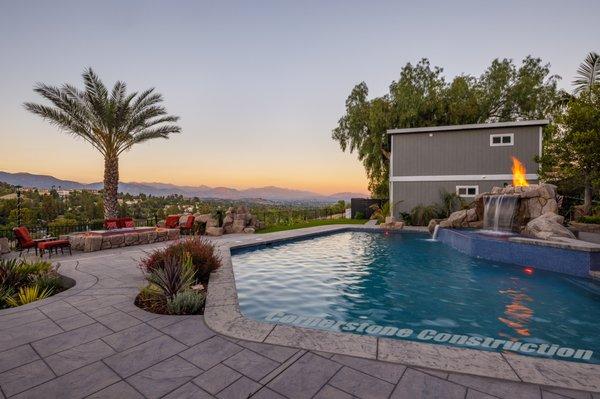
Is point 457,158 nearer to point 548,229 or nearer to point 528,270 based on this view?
point 548,229

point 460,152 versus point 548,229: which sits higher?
point 460,152

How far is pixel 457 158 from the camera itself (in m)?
17.7

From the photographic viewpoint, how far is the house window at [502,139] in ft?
54.6

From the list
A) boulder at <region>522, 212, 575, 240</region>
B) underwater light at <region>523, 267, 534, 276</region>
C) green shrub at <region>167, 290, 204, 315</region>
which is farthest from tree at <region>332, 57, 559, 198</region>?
green shrub at <region>167, 290, 204, 315</region>

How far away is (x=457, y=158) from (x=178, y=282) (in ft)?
59.0

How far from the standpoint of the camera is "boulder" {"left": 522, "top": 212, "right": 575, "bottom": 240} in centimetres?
874

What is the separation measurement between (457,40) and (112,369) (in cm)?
1901

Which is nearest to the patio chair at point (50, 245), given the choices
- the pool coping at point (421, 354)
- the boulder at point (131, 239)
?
the boulder at point (131, 239)

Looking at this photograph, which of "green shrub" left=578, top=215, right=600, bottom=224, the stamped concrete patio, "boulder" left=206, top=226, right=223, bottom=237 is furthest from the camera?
"boulder" left=206, top=226, right=223, bottom=237

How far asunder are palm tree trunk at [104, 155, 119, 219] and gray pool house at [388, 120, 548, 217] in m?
15.9

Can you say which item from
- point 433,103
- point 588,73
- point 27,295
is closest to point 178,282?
point 27,295

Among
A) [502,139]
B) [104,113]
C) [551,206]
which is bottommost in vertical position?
[551,206]

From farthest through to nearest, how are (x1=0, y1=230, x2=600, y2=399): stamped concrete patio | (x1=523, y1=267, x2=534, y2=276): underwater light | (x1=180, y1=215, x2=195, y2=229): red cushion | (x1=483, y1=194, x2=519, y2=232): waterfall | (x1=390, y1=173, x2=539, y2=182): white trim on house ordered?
(x1=390, y1=173, x2=539, y2=182): white trim on house, (x1=180, y1=215, x2=195, y2=229): red cushion, (x1=483, y1=194, x2=519, y2=232): waterfall, (x1=523, y1=267, x2=534, y2=276): underwater light, (x1=0, y1=230, x2=600, y2=399): stamped concrete patio

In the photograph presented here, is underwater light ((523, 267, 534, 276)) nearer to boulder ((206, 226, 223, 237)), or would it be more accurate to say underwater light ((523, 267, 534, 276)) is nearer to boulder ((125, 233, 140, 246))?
boulder ((206, 226, 223, 237))
